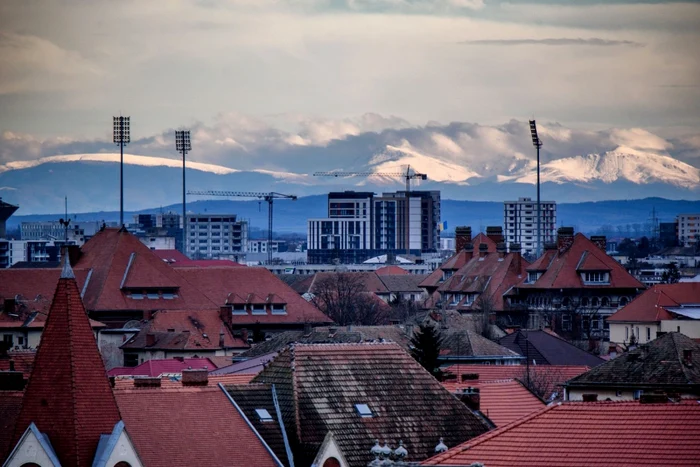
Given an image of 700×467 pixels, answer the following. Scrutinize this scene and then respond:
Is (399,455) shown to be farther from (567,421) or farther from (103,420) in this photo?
(103,420)

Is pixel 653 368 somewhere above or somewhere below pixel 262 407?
below

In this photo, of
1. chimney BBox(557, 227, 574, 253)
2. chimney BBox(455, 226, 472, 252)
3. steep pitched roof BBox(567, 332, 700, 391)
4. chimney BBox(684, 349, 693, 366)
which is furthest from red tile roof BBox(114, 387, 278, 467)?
chimney BBox(455, 226, 472, 252)

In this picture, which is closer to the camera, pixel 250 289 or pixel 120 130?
pixel 250 289

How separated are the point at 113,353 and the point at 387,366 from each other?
60417mm

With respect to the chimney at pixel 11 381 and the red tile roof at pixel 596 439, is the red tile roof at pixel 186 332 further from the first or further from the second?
the red tile roof at pixel 596 439

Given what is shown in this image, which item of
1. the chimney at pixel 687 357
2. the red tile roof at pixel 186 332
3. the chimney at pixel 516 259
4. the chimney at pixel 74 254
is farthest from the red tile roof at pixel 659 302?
the chimney at pixel 687 357

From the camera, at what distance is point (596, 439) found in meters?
36.1

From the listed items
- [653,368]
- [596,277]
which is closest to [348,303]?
[596,277]

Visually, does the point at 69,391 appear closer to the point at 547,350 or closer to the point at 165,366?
the point at 165,366

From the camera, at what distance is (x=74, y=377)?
4166 cm

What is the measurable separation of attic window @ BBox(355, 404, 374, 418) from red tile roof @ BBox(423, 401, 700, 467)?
9432mm

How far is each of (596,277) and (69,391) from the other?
357 feet

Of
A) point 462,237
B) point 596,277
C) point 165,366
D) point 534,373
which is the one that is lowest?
point 165,366

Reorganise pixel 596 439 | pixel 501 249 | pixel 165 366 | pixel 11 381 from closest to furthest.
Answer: pixel 596 439 → pixel 11 381 → pixel 165 366 → pixel 501 249
